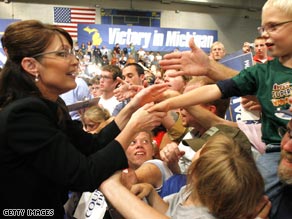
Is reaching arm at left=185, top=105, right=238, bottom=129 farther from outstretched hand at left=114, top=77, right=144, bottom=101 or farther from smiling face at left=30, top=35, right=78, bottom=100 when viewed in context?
smiling face at left=30, top=35, right=78, bottom=100

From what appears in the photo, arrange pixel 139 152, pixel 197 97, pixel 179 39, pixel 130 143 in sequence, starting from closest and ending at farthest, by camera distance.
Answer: pixel 130 143 → pixel 197 97 → pixel 139 152 → pixel 179 39

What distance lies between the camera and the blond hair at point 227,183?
42.3 inches

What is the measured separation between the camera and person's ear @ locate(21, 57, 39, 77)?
4.36ft

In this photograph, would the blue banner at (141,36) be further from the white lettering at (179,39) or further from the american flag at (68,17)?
the american flag at (68,17)

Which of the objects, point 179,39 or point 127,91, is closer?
point 127,91

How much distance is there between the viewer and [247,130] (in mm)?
1986

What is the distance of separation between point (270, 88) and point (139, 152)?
2.92 feet

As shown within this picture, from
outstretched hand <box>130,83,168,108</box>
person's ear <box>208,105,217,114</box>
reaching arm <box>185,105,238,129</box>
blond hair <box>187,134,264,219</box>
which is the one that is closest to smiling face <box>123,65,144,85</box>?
person's ear <box>208,105,217,114</box>

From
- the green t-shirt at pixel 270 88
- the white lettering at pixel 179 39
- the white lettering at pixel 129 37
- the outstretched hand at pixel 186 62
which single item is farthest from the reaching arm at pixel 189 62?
the white lettering at pixel 179 39

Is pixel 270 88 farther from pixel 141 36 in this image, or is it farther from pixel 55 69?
pixel 141 36

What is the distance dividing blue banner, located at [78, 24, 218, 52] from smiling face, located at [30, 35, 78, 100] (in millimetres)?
11893

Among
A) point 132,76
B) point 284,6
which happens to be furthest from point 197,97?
point 132,76

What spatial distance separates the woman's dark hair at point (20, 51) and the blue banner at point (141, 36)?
39.2 ft

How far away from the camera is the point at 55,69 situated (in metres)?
1.38
